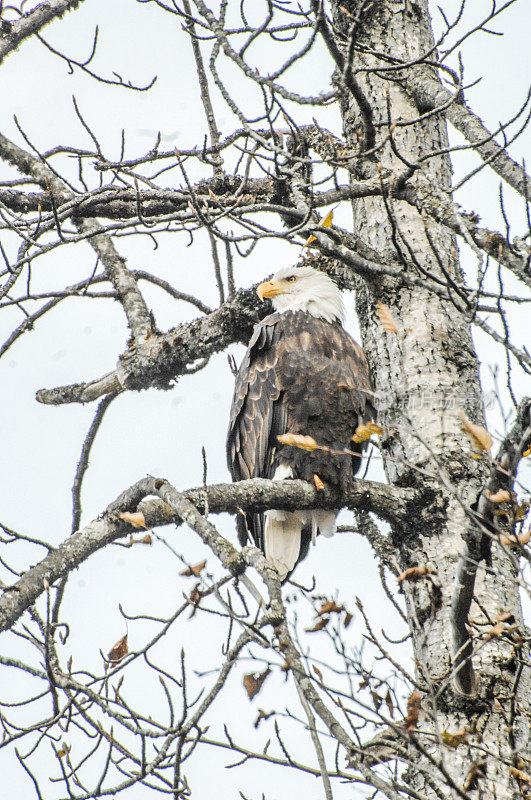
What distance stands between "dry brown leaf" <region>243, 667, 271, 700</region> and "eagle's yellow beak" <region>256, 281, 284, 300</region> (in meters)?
2.18

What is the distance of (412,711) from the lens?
79.5 inches

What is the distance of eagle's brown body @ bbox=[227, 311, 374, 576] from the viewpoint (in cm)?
399

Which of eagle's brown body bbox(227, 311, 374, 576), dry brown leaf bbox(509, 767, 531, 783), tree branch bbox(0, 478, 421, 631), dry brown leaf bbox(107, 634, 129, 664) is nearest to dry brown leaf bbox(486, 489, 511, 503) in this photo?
dry brown leaf bbox(509, 767, 531, 783)

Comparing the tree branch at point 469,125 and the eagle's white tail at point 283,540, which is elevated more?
the tree branch at point 469,125

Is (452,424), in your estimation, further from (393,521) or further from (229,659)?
(229,659)

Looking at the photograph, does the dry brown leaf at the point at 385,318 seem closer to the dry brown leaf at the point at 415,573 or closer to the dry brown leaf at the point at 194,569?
the dry brown leaf at the point at 415,573

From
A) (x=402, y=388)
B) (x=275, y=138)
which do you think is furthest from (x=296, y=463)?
(x=275, y=138)

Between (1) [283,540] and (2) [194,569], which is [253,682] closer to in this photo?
(2) [194,569]

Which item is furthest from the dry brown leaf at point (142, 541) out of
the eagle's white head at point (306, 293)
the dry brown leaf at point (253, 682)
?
the eagle's white head at point (306, 293)

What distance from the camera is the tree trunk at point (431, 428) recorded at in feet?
8.30

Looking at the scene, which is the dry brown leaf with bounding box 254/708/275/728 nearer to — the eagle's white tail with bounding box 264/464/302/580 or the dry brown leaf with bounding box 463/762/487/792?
the dry brown leaf with bounding box 463/762/487/792

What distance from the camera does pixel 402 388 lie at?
11.3ft

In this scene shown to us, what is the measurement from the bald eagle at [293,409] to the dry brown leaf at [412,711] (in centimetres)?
169

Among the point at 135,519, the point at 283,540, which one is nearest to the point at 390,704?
the point at 135,519
